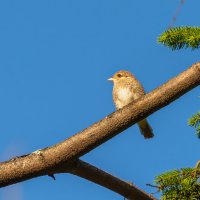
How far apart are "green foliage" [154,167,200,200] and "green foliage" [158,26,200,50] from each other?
0.86m

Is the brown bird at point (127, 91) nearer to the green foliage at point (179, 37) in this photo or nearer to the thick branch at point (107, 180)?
the green foliage at point (179, 37)

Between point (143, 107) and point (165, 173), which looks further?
point (165, 173)

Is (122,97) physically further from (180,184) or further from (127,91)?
(180,184)

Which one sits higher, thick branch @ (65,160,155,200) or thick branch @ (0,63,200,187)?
thick branch @ (0,63,200,187)

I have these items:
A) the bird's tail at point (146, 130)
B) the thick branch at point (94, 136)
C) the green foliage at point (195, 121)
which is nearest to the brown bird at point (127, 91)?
the bird's tail at point (146, 130)

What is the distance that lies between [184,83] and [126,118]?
12.9 inches

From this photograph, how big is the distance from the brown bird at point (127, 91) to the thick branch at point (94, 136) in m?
3.42

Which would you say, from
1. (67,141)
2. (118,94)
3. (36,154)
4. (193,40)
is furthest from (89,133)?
(118,94)

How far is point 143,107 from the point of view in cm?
246

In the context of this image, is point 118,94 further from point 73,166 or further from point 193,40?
point 73,166

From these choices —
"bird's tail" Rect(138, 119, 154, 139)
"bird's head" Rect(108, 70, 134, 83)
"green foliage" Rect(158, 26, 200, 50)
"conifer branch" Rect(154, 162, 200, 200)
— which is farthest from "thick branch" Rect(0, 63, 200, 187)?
"bird's tail" Rect(138, 119, 154, 139)

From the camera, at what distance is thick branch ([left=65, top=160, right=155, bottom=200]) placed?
251cm

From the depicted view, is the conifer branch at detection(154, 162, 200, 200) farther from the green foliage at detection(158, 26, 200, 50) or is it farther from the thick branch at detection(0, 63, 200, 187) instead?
the green foliage at detection(158, 26, 200, 50)

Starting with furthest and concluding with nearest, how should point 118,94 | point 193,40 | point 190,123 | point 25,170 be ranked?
point 118,94
point 190,123
point 193,40
point 25,170
